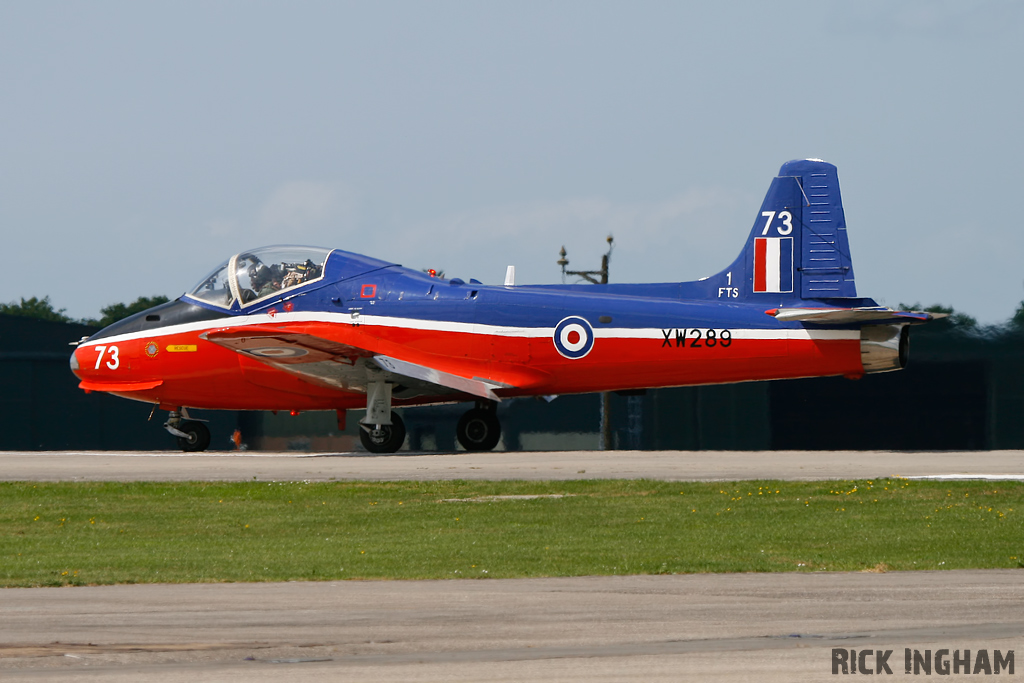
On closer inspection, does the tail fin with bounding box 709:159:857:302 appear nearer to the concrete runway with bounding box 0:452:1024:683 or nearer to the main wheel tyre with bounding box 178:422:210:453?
the main wheel tyre with bounding box 178:422:210:453

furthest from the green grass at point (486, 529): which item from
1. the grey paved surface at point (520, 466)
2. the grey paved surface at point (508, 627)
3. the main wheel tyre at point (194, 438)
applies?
the main wheel tyre at point (194, 438)

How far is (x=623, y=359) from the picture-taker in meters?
24.0

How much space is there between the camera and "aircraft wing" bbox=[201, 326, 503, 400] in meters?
23.3

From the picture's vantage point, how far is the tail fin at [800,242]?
76.9 ft

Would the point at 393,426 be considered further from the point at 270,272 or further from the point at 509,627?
the point at 509,627

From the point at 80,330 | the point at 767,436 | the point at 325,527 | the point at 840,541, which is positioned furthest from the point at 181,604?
the point at 80,330

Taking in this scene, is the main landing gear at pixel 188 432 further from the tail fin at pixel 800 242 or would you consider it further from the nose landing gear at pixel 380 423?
the tail fin at pixel 800 242

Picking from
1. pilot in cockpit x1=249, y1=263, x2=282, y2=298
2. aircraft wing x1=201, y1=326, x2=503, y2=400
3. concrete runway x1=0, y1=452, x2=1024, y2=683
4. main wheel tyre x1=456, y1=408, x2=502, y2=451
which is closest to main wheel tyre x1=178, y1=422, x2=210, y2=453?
aircraft wing x1=201, y1=326, x2=503, y2=400


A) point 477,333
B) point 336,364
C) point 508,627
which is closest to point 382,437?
point 336,364

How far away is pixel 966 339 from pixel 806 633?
21.9 meters

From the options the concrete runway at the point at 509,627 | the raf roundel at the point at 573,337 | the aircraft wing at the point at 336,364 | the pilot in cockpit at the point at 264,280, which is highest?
the pilot in cockpit at the point at 264,280

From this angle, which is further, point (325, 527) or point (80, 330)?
point (80, 330)

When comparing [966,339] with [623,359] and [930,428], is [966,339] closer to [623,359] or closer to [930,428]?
[930,428]

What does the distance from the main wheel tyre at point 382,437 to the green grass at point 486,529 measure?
6919mm
